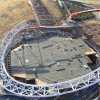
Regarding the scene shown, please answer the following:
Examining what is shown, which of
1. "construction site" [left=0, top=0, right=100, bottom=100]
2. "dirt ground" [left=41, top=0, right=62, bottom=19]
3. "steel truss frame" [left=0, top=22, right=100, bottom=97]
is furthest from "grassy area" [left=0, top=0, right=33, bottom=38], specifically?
"steel truss frame" [left=0, top=22, right=100, bottom=97]

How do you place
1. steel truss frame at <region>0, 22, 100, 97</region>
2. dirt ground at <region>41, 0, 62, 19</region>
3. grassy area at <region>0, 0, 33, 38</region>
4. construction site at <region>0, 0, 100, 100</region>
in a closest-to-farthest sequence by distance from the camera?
steel truss frame at <region>0, 22, 100, 97</region>, construction site at <region>0, 0, 100, 100</region>, grassy area at <region>0, 0, 33, 38</region>, dirt ground at <region>41, 0, 62, 19</region>

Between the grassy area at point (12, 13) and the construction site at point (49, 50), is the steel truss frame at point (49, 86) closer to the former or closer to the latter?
the construction site at point (49, 50)

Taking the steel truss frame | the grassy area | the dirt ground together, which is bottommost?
the steel truss frame

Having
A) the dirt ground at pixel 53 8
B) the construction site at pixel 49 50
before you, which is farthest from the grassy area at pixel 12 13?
the dirt ground at pixel 53 8

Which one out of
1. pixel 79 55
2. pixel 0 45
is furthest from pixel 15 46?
pixel 79 55

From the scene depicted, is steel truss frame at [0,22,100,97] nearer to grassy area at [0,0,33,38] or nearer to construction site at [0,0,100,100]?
construction site at [0,0,100,100]

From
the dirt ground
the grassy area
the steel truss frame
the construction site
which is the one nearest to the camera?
the steel truss frame

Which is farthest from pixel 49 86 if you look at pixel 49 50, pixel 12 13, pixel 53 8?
pixel 53 8

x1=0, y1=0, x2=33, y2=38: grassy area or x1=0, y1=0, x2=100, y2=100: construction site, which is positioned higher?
x1=0, y1=0, x2=33, y2=38: grassy area

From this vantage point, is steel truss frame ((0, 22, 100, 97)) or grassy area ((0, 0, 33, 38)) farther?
grassy area ((0, 0, 33, 38))
